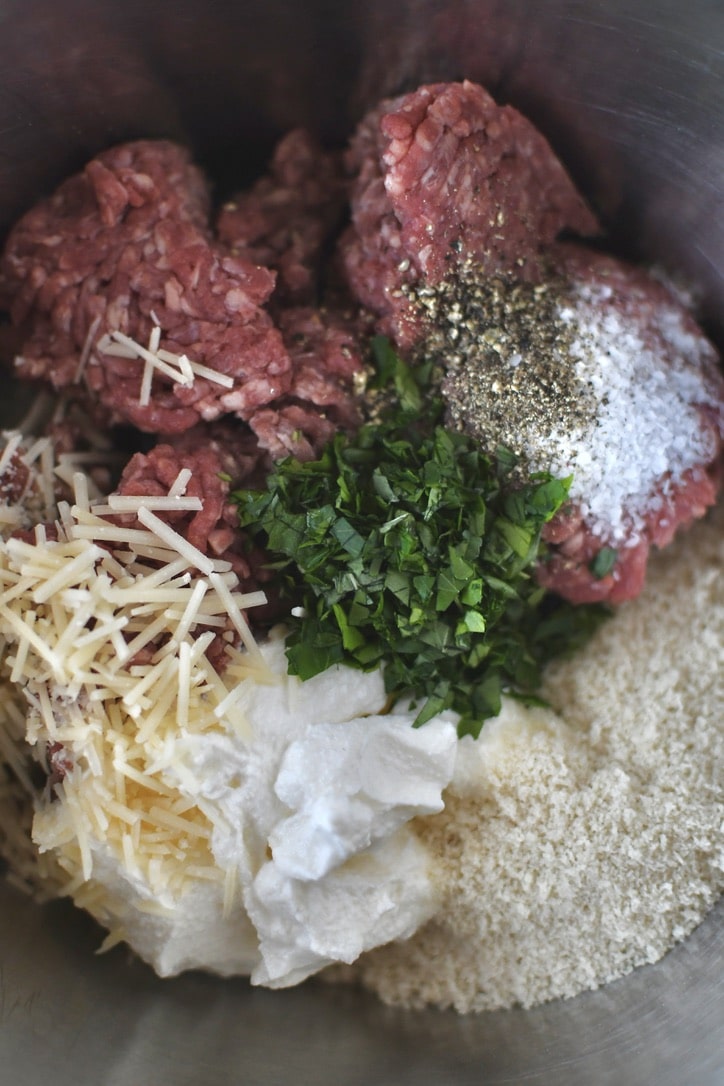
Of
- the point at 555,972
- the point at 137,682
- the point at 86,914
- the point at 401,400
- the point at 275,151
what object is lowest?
the point at 86,914

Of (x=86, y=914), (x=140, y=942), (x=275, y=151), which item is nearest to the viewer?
(x=140, y=942)

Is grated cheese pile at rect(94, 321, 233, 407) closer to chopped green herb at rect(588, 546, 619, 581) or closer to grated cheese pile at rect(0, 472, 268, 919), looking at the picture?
grated cheese pile at rect(0, 472, 268, 919)

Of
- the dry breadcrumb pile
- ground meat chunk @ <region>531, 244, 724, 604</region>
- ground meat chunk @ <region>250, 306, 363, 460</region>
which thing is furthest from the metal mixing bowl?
ground meat chunk @ <region>250, 306, 363, 460</region>

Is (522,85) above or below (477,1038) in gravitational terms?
above

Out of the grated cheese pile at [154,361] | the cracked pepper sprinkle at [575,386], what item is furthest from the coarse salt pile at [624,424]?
the grated cheese pile at [154,361]

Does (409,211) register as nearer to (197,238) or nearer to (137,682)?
(197,238)

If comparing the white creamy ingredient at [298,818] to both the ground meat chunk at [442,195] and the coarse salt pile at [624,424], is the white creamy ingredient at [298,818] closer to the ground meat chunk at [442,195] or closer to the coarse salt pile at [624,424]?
the coarse salt pile at [624,424]

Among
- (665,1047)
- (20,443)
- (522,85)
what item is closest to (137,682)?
(20,443)
